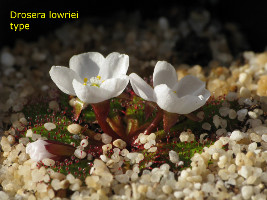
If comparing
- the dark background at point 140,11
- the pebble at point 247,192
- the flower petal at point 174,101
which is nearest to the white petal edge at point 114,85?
the flower petal at point 174,101

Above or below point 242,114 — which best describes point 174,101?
above

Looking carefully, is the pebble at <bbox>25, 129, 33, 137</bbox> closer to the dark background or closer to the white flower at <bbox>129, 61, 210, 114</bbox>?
the white flower at <bbox>129, 61, 210, 114</bbox>

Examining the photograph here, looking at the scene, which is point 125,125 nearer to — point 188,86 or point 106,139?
point 106,139

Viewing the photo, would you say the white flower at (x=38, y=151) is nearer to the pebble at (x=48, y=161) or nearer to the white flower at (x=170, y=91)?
the pebble at (x=48, y=161)

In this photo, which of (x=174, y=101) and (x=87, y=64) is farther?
(x=87, y=64)

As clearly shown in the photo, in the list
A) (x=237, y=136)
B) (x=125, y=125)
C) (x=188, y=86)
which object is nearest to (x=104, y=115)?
(x=125, y=125)

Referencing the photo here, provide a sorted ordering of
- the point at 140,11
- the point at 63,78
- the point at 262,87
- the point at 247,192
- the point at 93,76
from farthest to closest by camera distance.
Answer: the point at 140,11 < the point at 262,87 < the point at 93,76 < the point at 63,78 < the point at 247,192

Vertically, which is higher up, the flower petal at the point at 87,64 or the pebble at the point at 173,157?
the flower petal at the point at 87,64
